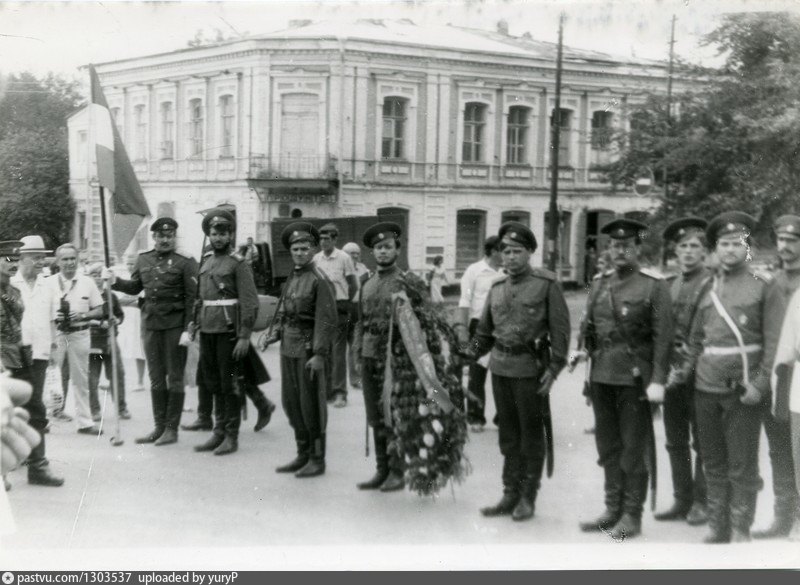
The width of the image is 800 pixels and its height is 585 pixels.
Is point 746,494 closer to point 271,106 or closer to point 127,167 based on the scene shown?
point 271,106

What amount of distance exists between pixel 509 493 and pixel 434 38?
3.28 meters

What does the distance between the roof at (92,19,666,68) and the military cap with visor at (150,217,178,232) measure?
1320mm

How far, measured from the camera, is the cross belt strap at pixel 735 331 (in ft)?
14.8

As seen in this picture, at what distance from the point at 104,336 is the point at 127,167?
6.65 ft

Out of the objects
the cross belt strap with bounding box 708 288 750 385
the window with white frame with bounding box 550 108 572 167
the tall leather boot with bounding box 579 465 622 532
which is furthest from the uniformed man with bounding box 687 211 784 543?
the window with white frame with bounding box 550 108 572 167

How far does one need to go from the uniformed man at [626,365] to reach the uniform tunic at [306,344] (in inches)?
79.6

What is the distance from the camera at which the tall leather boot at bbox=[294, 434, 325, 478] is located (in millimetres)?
6102

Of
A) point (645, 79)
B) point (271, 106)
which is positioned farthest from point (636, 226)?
point (271, 106)

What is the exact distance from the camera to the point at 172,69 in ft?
21.8

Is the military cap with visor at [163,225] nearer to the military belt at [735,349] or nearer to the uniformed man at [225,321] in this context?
the uniformed man at [225,321]

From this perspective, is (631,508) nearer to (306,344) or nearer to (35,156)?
(306,344)

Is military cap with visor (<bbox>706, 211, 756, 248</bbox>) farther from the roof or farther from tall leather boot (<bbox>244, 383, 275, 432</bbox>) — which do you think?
tall leather boot (<bbox>244, 383, 275, 432</bbox>)

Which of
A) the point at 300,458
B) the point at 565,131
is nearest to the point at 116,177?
the point at 300,458

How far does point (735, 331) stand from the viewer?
457 centimetres
